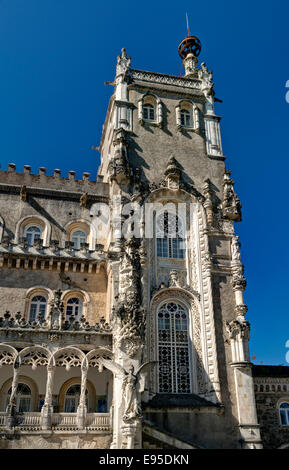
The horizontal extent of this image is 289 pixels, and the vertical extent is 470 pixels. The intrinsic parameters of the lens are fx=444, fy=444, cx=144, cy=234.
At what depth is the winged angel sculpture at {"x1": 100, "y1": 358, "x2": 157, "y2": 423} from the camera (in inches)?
739

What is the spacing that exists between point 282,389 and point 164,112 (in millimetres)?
19711

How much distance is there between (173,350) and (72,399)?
6163 mm

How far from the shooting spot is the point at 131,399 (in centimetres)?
1894

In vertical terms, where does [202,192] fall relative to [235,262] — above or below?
above

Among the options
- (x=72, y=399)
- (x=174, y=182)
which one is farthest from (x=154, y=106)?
(x=72, y=399)

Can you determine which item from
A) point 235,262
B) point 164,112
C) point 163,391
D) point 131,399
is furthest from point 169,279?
point 164,112

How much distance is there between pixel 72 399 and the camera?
24.3 m

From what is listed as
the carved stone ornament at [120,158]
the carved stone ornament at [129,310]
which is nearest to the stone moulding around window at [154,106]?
the carved stone ornament at [120,158]

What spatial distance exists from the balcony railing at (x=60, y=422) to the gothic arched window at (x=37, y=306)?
6.52 m

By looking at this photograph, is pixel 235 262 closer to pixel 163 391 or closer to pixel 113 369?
pixel 163 391

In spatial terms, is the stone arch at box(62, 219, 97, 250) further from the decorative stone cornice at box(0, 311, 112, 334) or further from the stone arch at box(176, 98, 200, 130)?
the stone arch at box(176, 98, 200, 130)

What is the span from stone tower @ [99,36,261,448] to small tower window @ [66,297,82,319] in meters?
3.00

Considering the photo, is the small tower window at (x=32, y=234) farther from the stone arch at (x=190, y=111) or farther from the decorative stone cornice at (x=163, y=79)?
the decorative stone cornice at (x=163, y=79)

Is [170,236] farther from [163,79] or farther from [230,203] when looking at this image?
[163,79]
